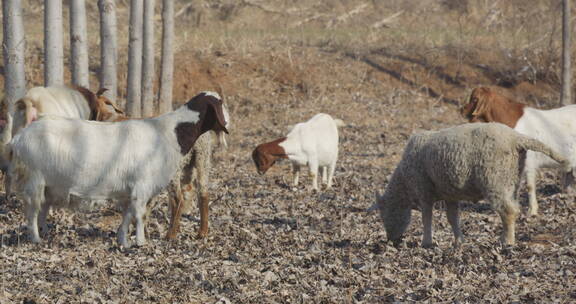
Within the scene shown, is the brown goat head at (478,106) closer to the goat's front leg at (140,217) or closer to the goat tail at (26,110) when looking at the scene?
the goat's front leg at (140,217)

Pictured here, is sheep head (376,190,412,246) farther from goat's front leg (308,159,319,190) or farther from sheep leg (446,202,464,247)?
goat's front leg (308,159,319,190)

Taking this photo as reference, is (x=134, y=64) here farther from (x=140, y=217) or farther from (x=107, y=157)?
(x=140, y=217)

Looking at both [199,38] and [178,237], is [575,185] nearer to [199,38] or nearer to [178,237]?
[178,237]

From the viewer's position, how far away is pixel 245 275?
7.90m

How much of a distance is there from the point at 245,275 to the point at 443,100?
64.0 ft

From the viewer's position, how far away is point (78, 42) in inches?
543

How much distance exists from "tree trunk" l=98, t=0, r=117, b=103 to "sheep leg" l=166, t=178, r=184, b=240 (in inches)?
237

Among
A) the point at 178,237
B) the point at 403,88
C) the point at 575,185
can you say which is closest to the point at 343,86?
the point at 403,88

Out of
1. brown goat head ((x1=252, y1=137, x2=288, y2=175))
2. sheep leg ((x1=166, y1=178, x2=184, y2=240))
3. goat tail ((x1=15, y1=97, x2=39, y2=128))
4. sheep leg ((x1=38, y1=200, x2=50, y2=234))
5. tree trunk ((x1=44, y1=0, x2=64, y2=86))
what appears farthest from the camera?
brown goat head ((x1=252, y1=137, x2=288, y2=175))

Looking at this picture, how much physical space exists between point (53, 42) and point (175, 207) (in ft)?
13.5

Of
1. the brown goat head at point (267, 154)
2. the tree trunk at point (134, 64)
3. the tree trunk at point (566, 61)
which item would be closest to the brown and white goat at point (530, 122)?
the brown goat head at point (267, 154)

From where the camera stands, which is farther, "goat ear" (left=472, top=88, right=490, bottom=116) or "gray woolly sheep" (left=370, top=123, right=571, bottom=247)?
"goat ear" (left=472, top=88, right=490, bottom=116)

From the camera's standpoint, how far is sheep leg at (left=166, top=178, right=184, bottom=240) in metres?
9.91

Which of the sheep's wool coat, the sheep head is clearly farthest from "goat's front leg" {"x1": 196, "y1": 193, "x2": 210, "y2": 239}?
the sheep's wool coat
